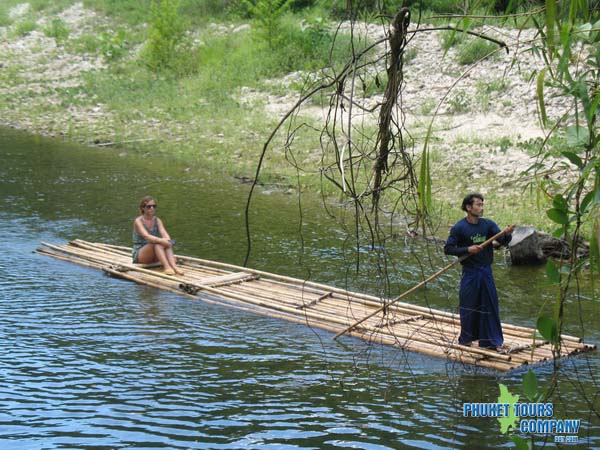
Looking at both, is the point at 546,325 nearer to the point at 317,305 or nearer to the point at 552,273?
the point at 552,273

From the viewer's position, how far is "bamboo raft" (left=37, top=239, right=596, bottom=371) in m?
6.77

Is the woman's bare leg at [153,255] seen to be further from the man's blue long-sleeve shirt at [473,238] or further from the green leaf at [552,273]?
the green leaf at [552,273]

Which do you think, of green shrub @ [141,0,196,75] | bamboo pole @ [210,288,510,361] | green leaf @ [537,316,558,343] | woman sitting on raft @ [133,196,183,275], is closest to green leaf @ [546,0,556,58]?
green leaf @ [537,316,558,343]

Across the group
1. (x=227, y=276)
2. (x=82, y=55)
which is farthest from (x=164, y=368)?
(x=82, y=55)

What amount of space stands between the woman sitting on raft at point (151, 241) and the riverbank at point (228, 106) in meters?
2.63

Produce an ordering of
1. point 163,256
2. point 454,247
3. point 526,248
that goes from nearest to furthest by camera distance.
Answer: point 454,247
point 163,256
point 526,248

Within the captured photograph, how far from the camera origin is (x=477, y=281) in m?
6.85

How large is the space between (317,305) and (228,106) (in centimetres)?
1209

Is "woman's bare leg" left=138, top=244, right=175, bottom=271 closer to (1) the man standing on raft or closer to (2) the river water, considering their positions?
(2) the river water

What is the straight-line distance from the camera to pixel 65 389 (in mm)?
6383

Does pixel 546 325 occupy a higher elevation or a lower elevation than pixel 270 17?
lower

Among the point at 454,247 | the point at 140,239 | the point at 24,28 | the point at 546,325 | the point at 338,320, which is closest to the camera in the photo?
the point at 546,325

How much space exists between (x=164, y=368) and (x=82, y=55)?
66.3 feet

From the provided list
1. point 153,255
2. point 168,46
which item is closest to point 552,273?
point 153,255
